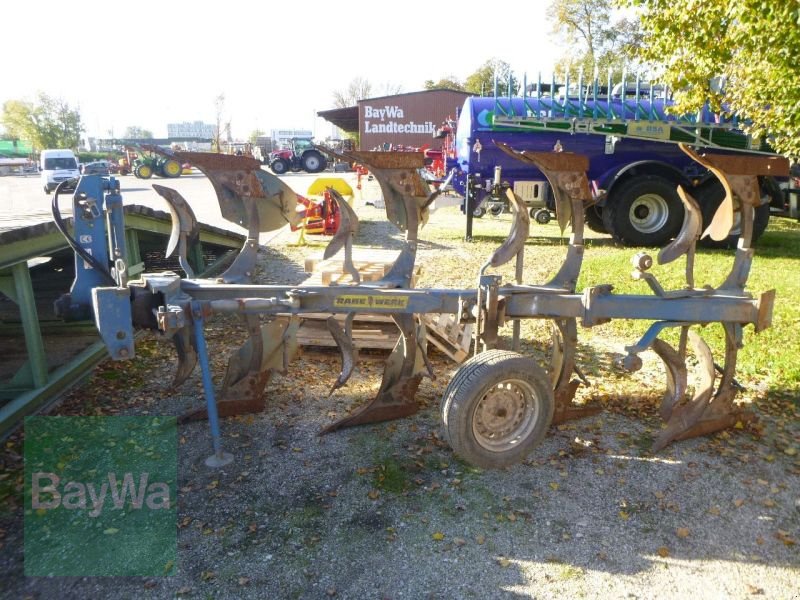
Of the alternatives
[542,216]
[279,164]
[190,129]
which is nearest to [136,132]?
[190,129]

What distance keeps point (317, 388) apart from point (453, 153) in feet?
29.1

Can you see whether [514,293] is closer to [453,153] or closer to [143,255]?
[143,255]

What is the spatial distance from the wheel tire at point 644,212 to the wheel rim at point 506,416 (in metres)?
7.46

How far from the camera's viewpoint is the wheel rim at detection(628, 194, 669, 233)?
10.0 meters

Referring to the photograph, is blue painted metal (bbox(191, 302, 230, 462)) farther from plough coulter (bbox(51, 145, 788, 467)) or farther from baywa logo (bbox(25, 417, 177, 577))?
baywa logo (bbox(25, 417, 177, 577))

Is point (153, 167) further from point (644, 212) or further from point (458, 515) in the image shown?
point (458, 515)

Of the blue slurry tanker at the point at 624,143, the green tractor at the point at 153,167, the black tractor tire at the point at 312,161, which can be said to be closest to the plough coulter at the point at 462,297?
the blue slurry tanker at the point at 624,143

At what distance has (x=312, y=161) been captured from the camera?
33656mm

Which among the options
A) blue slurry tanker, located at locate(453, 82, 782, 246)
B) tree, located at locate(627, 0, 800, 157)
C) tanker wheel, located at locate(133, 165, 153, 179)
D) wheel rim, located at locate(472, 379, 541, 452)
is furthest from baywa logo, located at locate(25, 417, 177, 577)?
tanker wheel, located at locate(133, 165, 153, 179)

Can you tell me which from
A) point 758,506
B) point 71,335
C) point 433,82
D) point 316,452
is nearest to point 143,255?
point 71,335

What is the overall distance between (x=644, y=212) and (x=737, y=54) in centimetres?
443

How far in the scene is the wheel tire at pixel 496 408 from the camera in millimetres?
3041

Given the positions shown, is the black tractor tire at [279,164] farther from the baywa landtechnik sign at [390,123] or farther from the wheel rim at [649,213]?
the wheel rim at [649,213]

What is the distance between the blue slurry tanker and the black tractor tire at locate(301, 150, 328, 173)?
2417 cm
